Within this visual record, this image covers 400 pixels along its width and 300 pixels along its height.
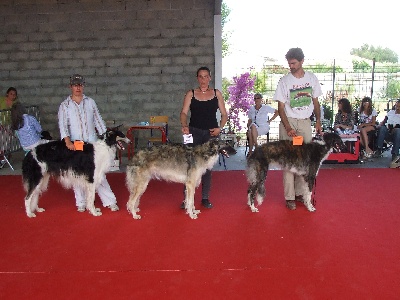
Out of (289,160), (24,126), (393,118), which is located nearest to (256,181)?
(289,160)

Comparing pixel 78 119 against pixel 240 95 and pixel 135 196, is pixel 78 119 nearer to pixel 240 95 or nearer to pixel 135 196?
pixel 135 196

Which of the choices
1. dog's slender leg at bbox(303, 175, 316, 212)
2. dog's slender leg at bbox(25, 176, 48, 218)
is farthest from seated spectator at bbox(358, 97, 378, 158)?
dog's slender leg at bbox(25, 176, 48, 218)

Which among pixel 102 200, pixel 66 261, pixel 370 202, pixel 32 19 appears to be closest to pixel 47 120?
pixel 32 19

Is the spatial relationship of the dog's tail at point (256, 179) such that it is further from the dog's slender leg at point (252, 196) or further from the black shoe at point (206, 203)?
the black shoe at point (206, 203)

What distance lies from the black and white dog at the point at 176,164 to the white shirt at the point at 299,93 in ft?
3.41

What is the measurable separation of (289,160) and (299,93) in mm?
827

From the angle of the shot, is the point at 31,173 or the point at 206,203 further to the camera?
the point at 206,203

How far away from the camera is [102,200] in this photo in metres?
5.29

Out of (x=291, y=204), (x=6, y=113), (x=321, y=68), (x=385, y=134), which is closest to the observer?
(x=291, y=204)

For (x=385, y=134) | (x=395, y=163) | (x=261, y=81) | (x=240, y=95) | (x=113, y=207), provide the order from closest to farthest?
(x=113, y=207)
(x=395, y=163)
(x=385, y=134)
(x=240, y=95)
(x=261, y=81)

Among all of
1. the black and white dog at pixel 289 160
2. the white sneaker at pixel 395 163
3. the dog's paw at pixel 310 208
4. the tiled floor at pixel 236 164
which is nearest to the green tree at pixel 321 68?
the tiled floor at pixel 236 164

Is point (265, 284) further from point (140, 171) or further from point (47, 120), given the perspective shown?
point (47, 120)

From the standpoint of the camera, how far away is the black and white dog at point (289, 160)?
4.96 meters

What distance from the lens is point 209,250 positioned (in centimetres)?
391
